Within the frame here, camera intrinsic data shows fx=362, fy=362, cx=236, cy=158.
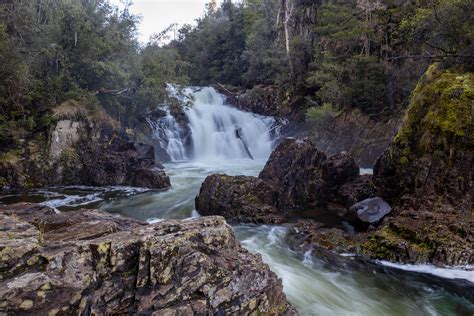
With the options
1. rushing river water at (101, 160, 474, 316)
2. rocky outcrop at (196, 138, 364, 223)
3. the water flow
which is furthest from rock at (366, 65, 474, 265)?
the water flow

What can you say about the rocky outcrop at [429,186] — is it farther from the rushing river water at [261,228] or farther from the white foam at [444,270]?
the rushing river water at [261,228]

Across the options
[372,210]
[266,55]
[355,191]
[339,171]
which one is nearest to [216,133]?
[266,55]

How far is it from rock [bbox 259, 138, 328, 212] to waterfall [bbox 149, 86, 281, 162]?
31.8 feet

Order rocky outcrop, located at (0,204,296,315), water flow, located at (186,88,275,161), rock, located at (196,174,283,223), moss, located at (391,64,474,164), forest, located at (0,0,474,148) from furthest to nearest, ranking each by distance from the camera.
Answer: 1. water flow, located at (186,88,275,161)
2. forest, located at (0,0,474,148)
3. rock, located at (196,174,283,223)
4. moss, located at (391,64,474,164)
5. rocky outcrop, located at (0,204,296,315)

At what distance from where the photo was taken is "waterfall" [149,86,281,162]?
22.2 meters

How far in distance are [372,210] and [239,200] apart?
3619 millimetres

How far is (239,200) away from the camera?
34.1 ft

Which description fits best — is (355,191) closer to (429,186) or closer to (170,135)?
(429,186)

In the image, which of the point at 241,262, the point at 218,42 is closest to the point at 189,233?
the point at 241,262

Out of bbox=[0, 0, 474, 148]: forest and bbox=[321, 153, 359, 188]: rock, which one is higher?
bbox=[0, 0, 474, 148]: forest

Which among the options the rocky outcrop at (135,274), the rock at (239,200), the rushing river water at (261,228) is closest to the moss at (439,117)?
the rushing river water at (261,228)

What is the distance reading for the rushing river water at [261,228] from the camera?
6.18 m

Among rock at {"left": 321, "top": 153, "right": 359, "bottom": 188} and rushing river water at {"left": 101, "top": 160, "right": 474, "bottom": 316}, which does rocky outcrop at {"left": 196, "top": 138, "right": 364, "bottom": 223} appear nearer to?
rock at {"left": 321, "top": 153, "right": 359, "bottom": 188}

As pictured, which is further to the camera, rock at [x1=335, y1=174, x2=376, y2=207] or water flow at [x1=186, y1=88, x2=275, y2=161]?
water flow at [x1=186, y1=88, x2=275, y2=161]
